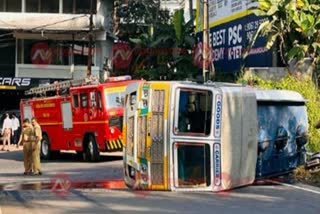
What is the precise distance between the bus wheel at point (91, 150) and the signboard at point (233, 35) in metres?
9.07

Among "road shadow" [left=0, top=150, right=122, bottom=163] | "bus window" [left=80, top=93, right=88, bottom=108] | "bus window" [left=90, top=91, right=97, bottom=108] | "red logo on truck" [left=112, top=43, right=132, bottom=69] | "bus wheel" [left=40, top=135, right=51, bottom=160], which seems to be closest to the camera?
"bus window" [left=90, top=91, right=97, bottom=108]

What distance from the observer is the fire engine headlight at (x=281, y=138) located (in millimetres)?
15742

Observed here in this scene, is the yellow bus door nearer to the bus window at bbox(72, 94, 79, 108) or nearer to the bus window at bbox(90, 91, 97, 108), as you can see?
the bus window at bbox(90, 91, 97, 108)

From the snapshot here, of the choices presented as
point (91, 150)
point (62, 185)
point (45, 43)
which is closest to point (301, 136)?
point (62, 185)

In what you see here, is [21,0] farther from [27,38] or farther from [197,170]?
[197,170]

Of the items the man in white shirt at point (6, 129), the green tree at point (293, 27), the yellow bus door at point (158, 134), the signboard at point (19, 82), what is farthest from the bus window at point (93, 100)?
the signboard at point (19, 82)

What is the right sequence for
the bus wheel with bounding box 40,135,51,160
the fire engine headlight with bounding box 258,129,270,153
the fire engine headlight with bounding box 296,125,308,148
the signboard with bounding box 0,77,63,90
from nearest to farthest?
1. the fire engine headlight with bounding box 258,129,270,153
2. the fire engine headlight with bounding box 296,125,308,148
3. the bus wheel with bounding box 40,135,51,160
4. the signboard with bounding box 0,77,63,90

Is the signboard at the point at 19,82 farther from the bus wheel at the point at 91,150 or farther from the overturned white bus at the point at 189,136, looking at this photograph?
the overturned white bus at the point at 189,136

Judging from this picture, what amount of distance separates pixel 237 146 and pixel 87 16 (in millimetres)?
26267

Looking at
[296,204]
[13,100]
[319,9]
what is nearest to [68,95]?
[319,9]

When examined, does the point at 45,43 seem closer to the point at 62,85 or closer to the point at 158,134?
the point at 62,85

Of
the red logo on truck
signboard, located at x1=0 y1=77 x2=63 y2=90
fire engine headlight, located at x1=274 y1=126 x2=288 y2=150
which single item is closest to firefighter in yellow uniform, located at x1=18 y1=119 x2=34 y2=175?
fire engine headlight, located at x1=274 y1=126 x2=288 y2=150

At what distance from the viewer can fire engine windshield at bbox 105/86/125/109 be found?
879 inches

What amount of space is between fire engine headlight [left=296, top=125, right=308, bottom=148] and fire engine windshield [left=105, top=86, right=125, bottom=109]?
300 inches
